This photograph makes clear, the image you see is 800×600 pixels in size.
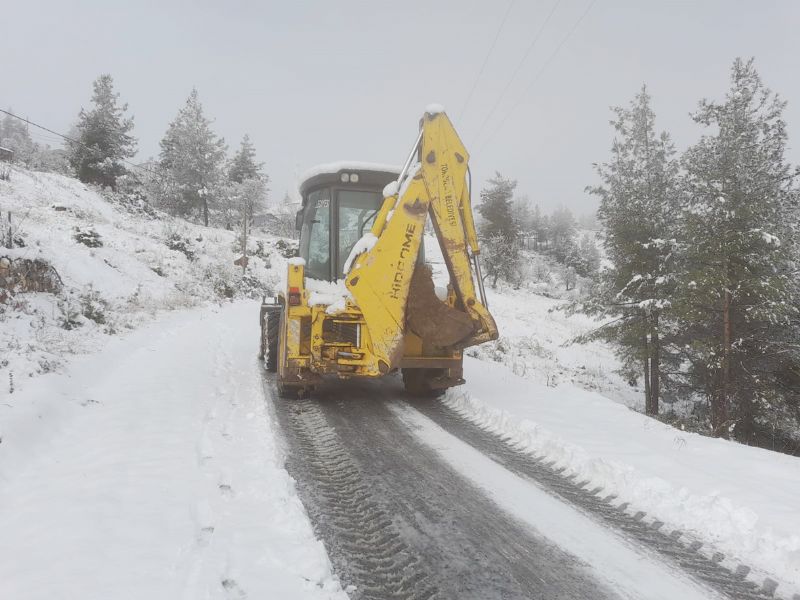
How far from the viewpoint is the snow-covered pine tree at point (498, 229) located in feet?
130

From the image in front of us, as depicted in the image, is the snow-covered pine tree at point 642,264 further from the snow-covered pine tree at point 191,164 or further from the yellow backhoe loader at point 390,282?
the snow-covered pine tree at point 191,164

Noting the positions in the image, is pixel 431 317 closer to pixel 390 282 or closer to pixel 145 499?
pixel 390 282

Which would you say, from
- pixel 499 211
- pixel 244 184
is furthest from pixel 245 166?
pixel 499 211

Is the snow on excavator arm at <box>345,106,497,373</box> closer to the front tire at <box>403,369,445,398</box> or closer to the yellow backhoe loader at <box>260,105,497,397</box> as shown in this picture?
→ the yellow backhoe loader at <box>260,105,497,397</box>

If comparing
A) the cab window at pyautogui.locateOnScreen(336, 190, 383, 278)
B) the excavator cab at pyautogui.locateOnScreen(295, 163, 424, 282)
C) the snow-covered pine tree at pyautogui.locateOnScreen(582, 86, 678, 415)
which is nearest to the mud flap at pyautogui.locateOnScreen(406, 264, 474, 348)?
the excavator cab at pyautogui.locateOnScreen(295, 163, 424, 282)

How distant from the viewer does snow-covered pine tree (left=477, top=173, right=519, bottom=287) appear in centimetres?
3966

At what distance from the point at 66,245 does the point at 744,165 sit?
18.1 metres

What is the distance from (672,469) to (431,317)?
3.18 m

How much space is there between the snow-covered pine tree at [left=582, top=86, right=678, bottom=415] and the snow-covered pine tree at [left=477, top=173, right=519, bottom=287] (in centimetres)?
2278

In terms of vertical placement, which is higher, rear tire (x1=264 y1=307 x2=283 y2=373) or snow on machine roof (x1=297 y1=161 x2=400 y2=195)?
snow on machine roof (x1=297 y1=161 x2=400 y2=195)

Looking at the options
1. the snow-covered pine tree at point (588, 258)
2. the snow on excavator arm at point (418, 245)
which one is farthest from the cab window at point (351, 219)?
the snow-covered pine tree at point (588, 258)

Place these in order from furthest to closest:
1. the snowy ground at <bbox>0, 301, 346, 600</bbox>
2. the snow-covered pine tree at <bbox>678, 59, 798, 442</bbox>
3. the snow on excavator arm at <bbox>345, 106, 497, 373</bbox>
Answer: the snow-covered pine tree at <bbox>678, 59, 798, 442</bbox> < the snow on excavator arm at <bbox>345, 106, 497, 373</bbox> < the snowy ground at <bbox>0, 301, 346, 600</bbox>

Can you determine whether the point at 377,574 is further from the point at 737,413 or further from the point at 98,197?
the point at 98,197

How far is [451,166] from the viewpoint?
6039 millimetres
